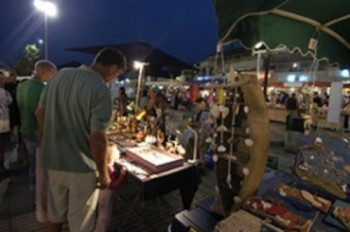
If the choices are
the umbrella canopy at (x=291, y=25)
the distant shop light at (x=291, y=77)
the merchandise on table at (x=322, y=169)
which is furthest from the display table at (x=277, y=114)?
the merchandise on table at (x=322, y=169)

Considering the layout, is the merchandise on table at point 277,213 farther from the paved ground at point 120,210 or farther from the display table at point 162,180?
the paved ground at point 120,210

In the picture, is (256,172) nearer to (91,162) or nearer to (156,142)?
(91,162)

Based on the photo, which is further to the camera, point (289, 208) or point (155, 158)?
point (155, 158)

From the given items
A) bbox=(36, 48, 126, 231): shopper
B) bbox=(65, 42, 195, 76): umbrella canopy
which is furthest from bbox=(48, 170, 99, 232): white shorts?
bbox=(65, 42, 195, 76): umbrella canopy

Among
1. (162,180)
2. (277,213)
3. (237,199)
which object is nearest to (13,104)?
(162,180)

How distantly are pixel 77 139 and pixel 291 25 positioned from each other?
2131 millimetres

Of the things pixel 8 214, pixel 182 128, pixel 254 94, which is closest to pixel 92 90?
pixel 254 94

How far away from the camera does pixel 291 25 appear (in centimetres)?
233

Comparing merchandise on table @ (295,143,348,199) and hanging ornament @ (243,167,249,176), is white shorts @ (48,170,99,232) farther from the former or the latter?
merchandise on table @ (295,143,348,199)

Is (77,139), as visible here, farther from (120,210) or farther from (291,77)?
(291,77)

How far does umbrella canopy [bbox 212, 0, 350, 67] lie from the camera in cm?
155

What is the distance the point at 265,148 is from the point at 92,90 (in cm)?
132

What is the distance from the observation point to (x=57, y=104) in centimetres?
194

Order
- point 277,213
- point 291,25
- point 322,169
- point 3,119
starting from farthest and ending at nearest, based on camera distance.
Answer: point 3,119 < point 291,25 < point 322,169 < point 277,213
